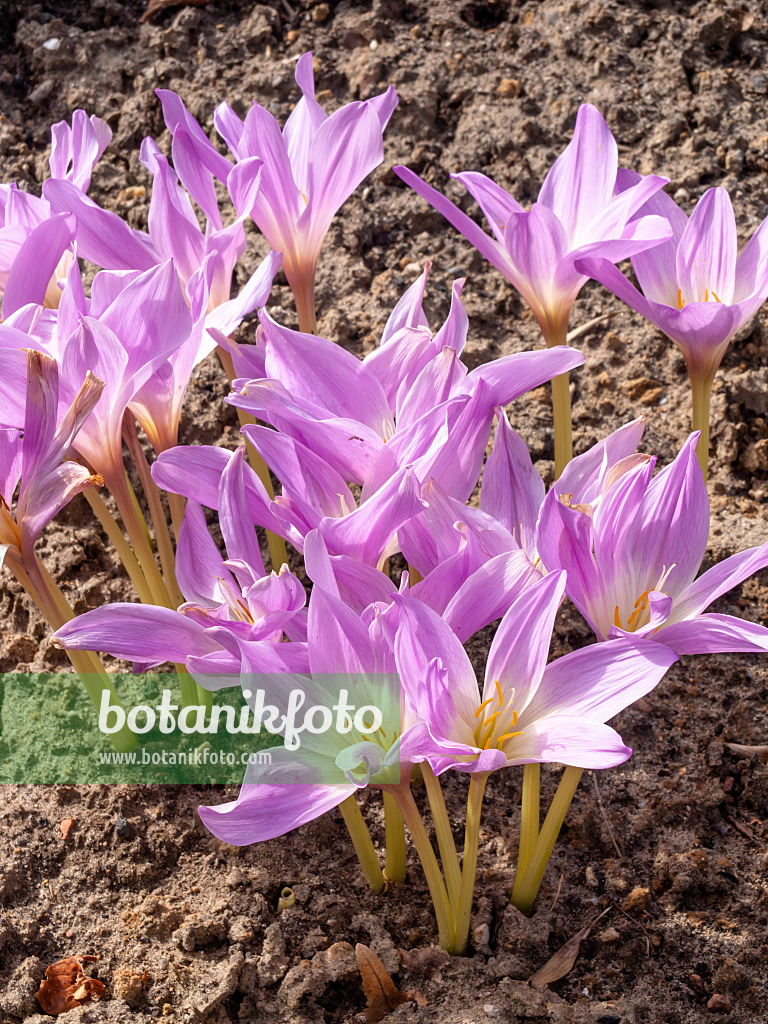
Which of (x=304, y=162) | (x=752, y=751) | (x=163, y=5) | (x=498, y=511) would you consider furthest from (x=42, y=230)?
(x=163, y=5)

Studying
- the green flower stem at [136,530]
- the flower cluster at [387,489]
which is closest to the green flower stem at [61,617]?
the flower cluster at [387,489]

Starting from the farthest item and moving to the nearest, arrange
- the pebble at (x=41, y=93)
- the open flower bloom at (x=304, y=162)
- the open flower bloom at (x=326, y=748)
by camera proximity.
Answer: the pebble at (x=41, y=93) < the open flower bloom at (x=304, y=162) < the open flower bloom at (x=326, y=748)

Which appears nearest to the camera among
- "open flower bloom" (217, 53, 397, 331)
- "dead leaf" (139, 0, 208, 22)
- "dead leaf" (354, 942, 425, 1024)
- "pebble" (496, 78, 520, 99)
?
"dead leaf" (354, 942, 425, 1024)

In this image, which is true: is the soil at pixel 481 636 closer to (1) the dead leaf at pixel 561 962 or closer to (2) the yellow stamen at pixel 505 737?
(1) the dead leaf at pixel 561 962

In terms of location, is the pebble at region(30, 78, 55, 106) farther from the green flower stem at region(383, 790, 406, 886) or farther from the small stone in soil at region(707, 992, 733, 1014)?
the small stone in soil at region(707, 992, 733, 1014)

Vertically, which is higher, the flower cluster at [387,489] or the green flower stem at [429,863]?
the flower cluster at [387,489]

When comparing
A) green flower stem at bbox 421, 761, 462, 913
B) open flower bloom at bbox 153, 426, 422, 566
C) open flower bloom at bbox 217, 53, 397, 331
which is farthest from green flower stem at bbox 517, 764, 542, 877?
open flower bloom at bbox 217, 53, 397, 331
